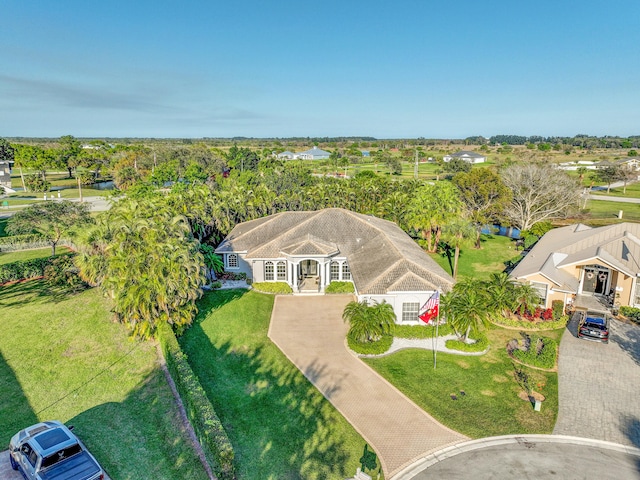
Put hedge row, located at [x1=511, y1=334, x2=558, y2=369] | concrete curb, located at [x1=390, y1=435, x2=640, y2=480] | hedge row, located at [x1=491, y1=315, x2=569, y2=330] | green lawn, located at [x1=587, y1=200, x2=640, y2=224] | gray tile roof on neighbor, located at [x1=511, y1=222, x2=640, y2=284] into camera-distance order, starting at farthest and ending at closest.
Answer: green lawn, located at [x1=587, y1=200, x2=640, y2=224], gray tile roof on neighbor, located at [x1=511, y1=222, x2=640, y2=284], hedge row, located at [x1=491, y1=315, x2=569, y2=330], hedge row, located at [x1=511, y1=334, x2=558, y2=369], concrete curb, located at [x1=390, y1=435, x2=640, y2=480]

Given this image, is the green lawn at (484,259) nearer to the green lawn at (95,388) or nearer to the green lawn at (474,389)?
the green lawn at (474,389)

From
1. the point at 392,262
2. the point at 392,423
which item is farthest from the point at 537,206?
the point at 392,423

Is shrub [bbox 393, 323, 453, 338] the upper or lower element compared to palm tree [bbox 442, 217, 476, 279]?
lower

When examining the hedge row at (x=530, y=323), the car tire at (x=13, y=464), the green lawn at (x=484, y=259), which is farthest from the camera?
the green lawn at (x=484, y=259)

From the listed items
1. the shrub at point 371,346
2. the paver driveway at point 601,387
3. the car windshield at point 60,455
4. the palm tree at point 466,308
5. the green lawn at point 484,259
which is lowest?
the paver driveway at point 601,387

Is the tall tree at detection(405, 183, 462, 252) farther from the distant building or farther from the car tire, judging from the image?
the distant building

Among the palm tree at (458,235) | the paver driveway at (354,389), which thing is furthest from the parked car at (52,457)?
the palm tree at (458,235)

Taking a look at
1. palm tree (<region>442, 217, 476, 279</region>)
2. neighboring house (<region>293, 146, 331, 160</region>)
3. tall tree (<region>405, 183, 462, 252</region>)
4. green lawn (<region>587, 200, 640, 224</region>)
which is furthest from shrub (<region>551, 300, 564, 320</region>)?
neighboring house (<region>293, 146, 331, 160</region>)
